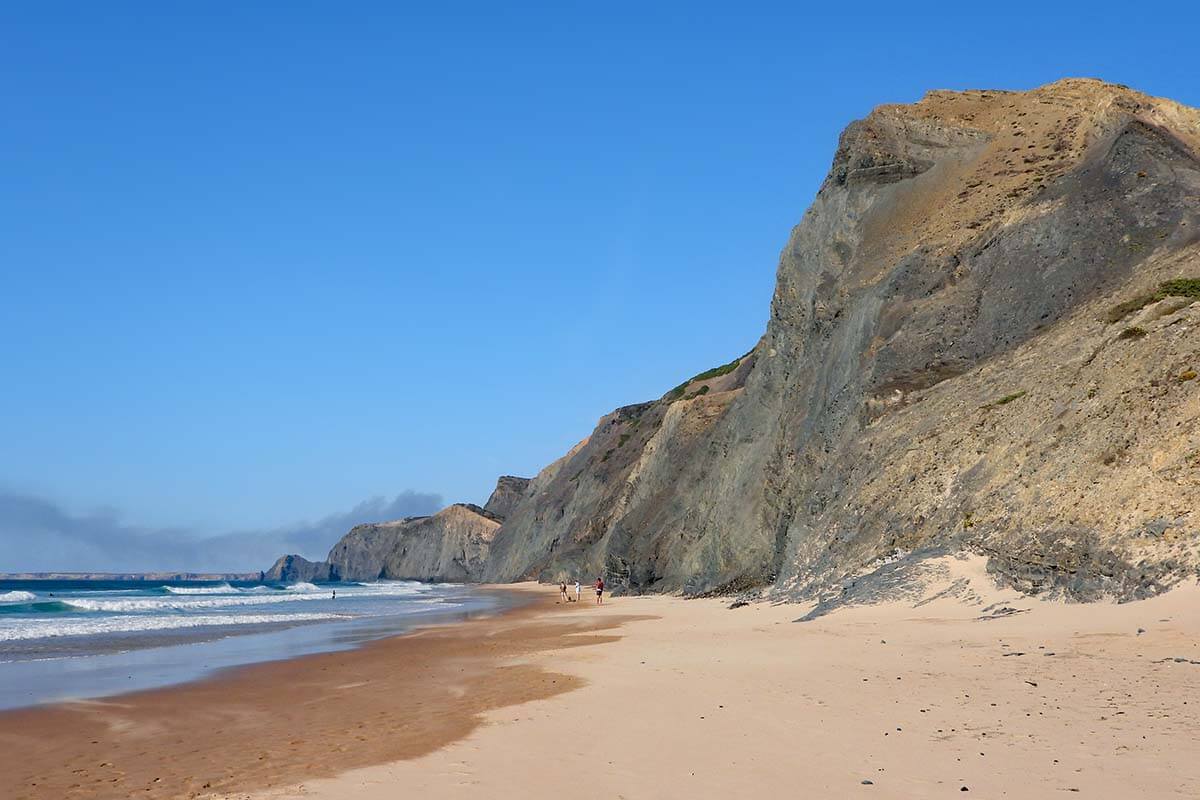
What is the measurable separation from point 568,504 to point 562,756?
8610cm

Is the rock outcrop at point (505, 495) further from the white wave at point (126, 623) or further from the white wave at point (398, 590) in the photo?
the white wave at point (126, 623)

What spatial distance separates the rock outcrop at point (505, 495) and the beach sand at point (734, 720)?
145m

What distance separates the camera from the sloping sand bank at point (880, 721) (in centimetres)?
863

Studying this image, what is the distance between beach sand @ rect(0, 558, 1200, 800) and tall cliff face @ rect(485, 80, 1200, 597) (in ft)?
9.24

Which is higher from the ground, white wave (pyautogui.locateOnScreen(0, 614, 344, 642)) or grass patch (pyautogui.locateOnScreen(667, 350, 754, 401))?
grass patch (pyautogui.locateOnScreen(667, 350, 754, 401))

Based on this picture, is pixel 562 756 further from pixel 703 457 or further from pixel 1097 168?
pixel 703 457

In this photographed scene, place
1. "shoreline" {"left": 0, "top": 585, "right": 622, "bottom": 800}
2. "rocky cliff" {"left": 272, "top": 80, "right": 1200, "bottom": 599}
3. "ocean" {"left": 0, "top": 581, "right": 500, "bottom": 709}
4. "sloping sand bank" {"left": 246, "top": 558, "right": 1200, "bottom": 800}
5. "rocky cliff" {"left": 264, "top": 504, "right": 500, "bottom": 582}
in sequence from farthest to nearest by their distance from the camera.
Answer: "rocky cliff" {"left": 264, "top": 504, "right": 500, "bottom": 582}, "ocean" {"left": 0, "top": 581, "right": 500, "bottom": 709}, "rocky cliff" {"left": 272, "top": 80, "right": 1200, "bottom": 599}, "shoreline" {"left": 0, "top": 585, "right": 622, "bottom": 800}, "sloping sand bank" {"left": 246, "top": 558, "right": 1200, "bottom": 800}

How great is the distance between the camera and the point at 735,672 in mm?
15758

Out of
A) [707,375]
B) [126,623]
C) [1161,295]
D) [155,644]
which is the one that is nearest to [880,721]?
[1161,295]

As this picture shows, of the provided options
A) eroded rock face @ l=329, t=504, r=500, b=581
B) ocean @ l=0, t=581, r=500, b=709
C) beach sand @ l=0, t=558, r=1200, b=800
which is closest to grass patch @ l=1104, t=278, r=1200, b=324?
beach sand @ l=0, t=558, r=1200, b=800

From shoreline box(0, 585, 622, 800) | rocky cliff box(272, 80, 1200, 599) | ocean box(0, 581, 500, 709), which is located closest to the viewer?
shoreline box(0, 585, 622, 800)

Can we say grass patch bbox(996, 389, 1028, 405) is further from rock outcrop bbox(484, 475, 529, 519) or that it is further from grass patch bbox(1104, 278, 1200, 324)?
rock outcrop bbox(484, 475, 529, 519)

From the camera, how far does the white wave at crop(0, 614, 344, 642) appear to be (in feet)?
118

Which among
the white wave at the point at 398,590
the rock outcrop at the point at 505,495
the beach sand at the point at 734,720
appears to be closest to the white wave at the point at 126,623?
the beach sand at the point at 734,720
